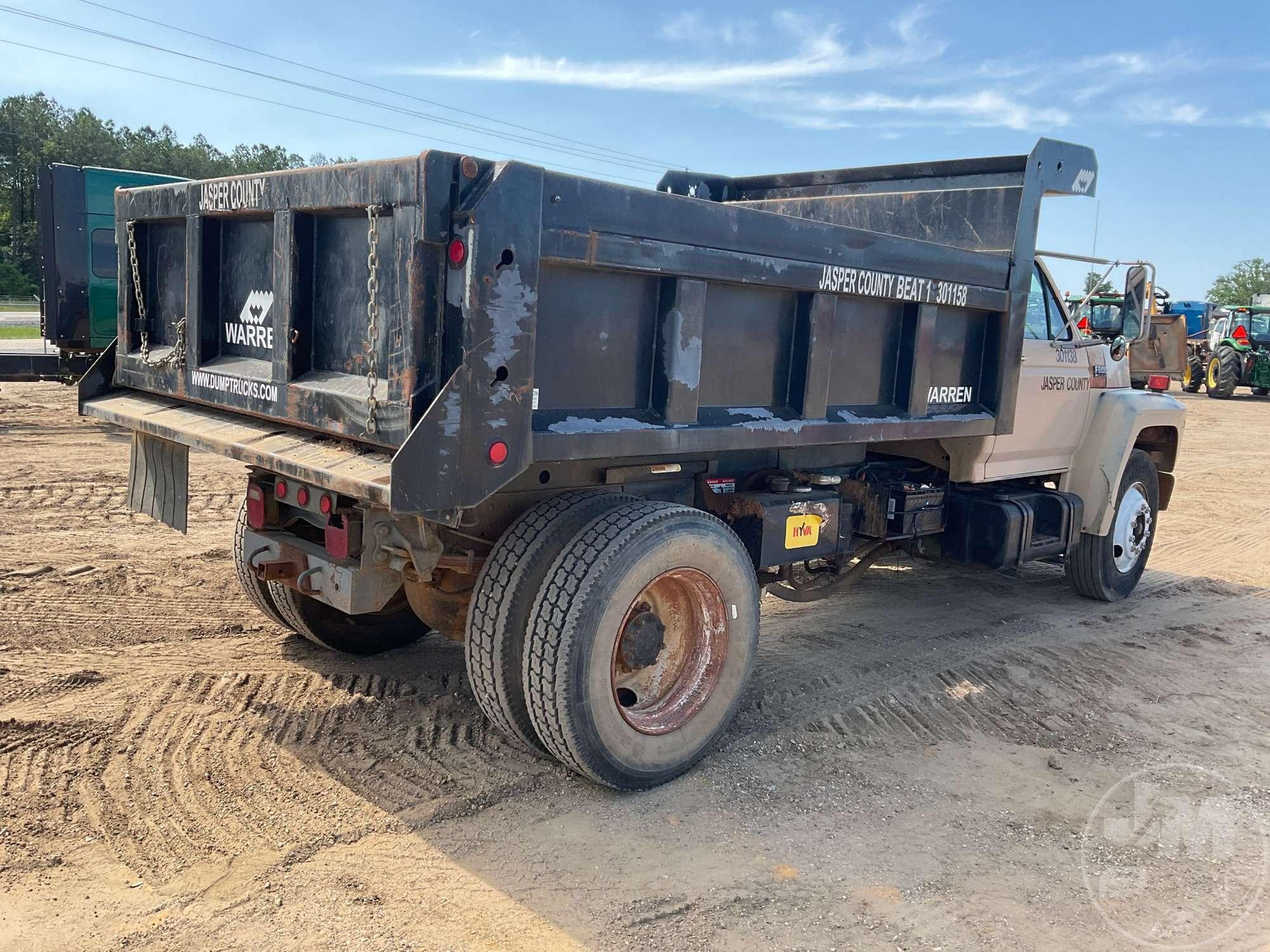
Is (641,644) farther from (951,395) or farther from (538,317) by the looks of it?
(951,395)

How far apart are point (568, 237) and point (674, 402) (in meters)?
0.80

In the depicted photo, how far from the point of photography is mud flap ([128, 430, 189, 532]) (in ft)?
15.0

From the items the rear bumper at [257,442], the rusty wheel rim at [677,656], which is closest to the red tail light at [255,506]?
the rear bumper at [257,442]

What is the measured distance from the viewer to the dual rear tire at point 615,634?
3.63 meters

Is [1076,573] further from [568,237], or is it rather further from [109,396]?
[109,396]

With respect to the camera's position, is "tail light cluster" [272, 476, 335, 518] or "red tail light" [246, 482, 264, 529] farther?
"red tail light" [246, 482, 264, 529]

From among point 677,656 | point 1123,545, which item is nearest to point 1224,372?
point 1123,545

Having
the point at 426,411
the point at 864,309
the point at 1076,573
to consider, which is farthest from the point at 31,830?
the point at 1076,573

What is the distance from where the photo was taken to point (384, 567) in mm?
3834

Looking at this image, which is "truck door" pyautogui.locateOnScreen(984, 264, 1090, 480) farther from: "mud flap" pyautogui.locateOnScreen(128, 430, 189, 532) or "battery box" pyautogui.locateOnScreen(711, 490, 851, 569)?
"mud flap" pyautogui.locateOnScreen(128, 430, 189, 532)

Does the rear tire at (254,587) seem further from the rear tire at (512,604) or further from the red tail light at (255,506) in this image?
the rear tire at (512,604)

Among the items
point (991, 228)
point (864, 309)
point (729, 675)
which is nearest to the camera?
point (729, 675)

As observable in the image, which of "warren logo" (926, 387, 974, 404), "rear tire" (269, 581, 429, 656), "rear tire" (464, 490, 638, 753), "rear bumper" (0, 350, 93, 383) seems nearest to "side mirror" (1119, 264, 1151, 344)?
"warren logo" (926, 387, 974, 404)

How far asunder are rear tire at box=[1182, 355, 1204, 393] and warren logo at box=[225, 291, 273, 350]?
29.4m
